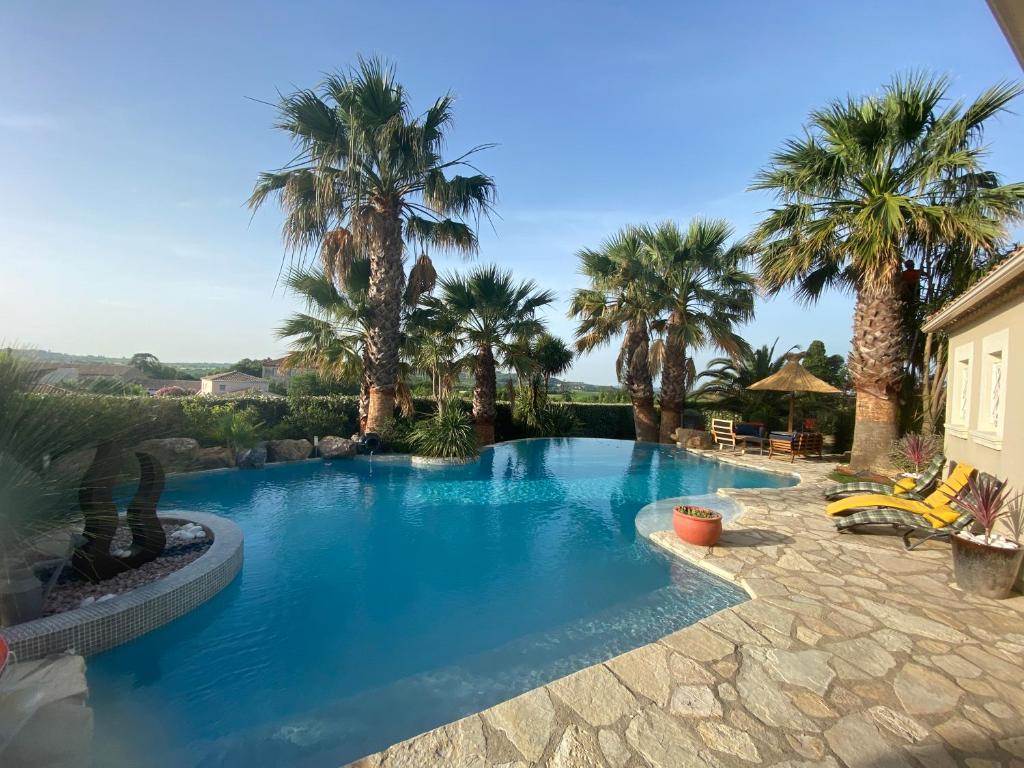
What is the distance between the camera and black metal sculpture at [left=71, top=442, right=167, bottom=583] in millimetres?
4180

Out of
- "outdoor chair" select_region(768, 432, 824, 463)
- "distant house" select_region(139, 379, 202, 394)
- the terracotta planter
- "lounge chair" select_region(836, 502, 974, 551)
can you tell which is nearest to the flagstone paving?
the terracotta planter

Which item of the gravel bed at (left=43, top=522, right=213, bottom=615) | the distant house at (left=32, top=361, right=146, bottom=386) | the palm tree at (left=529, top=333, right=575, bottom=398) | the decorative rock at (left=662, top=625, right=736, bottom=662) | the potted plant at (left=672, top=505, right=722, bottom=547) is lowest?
the gravel bed at (left=43, top=522, right=213, bottom=615)

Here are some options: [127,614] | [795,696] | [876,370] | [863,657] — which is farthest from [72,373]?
[876,370]

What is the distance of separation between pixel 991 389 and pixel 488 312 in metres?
11.7

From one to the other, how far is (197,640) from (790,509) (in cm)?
847

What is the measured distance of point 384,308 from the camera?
12922 mm

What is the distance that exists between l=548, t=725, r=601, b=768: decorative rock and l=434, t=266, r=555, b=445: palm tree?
13.0 m

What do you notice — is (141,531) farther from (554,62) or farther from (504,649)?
(554,62)

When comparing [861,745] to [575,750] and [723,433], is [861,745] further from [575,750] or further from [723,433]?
[723,433]

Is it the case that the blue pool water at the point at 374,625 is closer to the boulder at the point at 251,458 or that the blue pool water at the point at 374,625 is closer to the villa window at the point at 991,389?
the boulder at the point at 251,458

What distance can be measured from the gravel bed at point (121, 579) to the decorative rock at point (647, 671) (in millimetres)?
4474

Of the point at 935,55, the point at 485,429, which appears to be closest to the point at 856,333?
the point at 935,55

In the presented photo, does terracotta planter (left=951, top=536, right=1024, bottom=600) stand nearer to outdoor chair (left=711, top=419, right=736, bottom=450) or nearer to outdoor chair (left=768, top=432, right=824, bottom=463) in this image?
outdoor chair (left=768, top=432, right=824, bottom=463)

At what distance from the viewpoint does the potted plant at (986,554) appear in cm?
431
